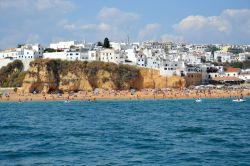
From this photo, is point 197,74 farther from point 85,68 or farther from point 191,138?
point 191,138

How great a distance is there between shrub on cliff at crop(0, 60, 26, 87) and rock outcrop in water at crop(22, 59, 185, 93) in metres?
6.63

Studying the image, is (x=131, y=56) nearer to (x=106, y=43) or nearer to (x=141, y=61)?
(x=141, y=61)

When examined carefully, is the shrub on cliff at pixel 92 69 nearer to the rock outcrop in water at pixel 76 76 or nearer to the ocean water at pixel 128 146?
the rock outcrop in water at pixel 76 76

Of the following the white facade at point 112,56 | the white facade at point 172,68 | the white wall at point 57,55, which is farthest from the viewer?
the white wall at point 57,55

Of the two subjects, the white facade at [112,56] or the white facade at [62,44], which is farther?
the white facade at [62,44]

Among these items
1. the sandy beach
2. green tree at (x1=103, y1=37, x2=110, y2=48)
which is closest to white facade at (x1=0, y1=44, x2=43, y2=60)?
green tree at (x1=103, y1=37, x2=110, y2=48)

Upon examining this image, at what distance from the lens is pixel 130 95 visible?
82688 mm

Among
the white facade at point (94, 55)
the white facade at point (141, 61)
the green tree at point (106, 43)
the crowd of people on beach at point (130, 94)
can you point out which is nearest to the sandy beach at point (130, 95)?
the crowd of people on beach at point (130, 94)

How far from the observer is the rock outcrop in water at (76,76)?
291ft

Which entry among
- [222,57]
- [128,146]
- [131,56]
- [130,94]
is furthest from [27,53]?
[128,146]

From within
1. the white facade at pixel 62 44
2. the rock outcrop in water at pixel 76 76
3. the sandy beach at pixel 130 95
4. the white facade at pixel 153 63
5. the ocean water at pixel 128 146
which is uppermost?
the white facade at pixel 62 44

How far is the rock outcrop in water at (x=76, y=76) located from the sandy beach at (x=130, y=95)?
3.33 m

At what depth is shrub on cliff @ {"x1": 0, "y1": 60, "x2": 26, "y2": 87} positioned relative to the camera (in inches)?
3750

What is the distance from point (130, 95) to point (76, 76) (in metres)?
12.7
